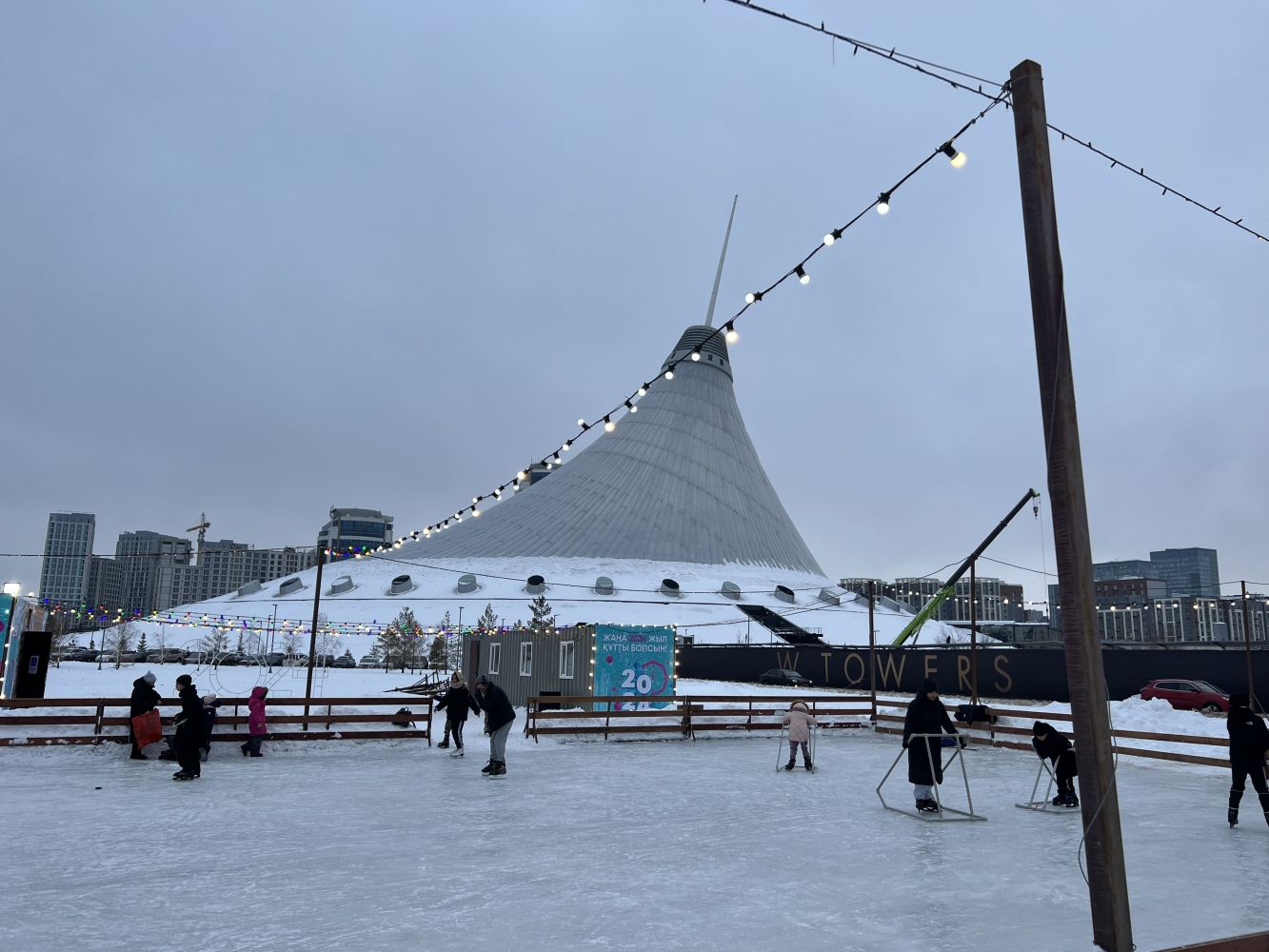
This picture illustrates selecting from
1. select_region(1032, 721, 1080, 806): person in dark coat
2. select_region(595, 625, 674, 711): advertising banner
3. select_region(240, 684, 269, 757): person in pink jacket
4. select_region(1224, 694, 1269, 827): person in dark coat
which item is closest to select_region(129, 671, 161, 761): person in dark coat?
select_region(240, 684, 269, 757): person in pink jacket

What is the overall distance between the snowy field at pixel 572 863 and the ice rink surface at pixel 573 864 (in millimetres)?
30

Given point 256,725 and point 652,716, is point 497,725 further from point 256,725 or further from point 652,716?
point 652,716

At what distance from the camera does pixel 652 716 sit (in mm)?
19469

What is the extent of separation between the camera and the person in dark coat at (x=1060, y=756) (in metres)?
10.4

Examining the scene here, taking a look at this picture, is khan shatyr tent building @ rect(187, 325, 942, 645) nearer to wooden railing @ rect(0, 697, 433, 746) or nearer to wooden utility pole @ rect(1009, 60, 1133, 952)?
wooden railing @ rect(0, 697, 433, 746)

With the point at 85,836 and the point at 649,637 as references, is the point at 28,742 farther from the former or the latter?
the point at 649,637

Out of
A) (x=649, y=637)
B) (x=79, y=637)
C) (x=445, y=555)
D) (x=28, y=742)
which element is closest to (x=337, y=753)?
(x=28, y=742)

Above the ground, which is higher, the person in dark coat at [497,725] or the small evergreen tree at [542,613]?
the small evergreen tree at [542,613]

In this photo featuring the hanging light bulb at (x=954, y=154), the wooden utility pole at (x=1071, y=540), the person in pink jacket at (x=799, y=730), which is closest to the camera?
the wooden utility pole at (x=1071, y=540)

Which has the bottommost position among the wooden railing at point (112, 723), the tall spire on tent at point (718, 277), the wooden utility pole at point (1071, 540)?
the wooden railing at point (112, 723)

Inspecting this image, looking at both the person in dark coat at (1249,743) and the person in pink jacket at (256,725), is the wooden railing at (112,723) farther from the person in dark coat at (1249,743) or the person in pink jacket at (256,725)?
the person in dark coat at (1249,743)

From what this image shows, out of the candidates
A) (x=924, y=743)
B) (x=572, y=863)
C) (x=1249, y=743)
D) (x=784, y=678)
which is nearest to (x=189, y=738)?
(x=572, y=863)

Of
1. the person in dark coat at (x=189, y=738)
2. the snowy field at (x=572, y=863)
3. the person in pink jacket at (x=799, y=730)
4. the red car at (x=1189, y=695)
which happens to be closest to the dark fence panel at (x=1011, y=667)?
the red car at (x=1189, y=695)

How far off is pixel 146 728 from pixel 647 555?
58331 millimetres
